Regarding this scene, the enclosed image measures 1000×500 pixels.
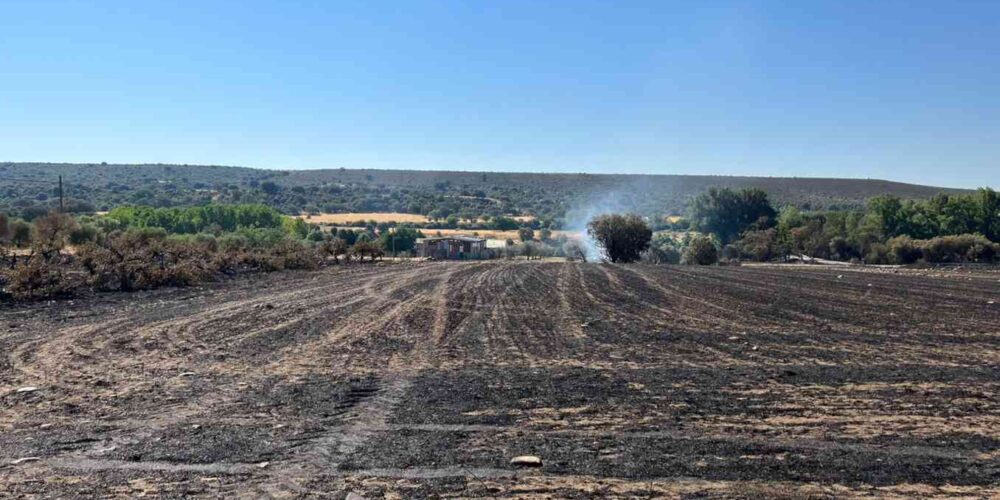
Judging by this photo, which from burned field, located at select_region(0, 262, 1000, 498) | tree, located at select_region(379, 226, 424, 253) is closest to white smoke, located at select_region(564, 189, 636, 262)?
tree, located at select_region(379, 226, 424, 253)

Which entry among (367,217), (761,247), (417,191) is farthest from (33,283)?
(417,191)

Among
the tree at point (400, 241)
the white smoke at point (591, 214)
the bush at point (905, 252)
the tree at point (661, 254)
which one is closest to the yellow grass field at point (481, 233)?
the white smoke at point (591, 214)

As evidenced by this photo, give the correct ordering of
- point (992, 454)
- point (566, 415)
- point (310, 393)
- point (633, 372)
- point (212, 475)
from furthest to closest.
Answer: point (633, 372) → point (310, 393) → point (566, 415) → point (992, 454) → point (212, 475)

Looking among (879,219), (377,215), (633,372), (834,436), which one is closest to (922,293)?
(633,372)

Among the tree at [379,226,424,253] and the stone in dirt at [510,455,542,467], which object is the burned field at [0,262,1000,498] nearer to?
the stone in dirt at [510,455,542,467]

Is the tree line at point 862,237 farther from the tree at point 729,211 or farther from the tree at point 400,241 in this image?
the tree at point 400,241

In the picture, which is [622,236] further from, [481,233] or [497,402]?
[497,402]

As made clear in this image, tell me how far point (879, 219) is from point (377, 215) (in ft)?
246

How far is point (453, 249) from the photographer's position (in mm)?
74562

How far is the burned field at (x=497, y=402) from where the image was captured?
7844 millimetres

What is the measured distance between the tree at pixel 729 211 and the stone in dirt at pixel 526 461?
87307mm

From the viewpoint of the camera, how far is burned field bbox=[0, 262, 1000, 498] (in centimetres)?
784

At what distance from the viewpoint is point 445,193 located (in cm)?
17962

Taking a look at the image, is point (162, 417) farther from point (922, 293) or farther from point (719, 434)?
point (922, 293)
